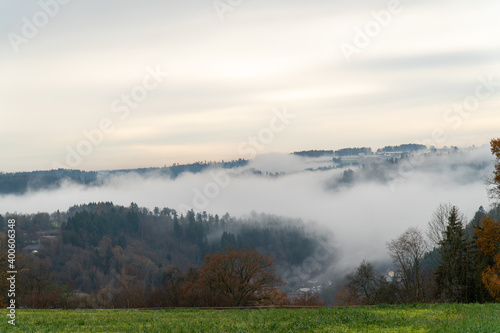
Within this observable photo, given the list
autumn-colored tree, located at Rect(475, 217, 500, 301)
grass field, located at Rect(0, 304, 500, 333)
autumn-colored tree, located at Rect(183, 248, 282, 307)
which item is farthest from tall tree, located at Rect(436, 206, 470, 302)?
grass field, located at Rect(0, 304, 500, 333)

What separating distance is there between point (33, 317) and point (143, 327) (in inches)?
321

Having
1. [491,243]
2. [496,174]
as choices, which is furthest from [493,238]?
[496,174]

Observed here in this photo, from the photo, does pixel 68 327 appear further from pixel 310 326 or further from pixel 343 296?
pixel 343 296

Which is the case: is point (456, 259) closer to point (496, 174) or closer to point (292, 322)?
point (496, 174)

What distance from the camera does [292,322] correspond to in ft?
72.5

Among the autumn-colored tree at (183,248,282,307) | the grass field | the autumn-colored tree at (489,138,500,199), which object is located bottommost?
the autumn-colored tree at (183,248,282,307)

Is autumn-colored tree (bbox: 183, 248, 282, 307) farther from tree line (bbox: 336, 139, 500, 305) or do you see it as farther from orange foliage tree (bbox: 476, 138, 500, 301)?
orange foliage tree (bbox: 476, 138, 500, 301)

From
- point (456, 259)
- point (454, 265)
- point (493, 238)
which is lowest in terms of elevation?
point (454, 265)

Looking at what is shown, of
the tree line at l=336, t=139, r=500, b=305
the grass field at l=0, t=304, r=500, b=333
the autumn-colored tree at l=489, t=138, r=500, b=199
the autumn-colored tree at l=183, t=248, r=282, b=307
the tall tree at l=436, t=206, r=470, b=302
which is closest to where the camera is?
the grass field at l=0, t=304, r=500, b=333

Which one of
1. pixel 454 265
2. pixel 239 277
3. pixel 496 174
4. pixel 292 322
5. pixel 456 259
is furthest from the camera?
pixel 239 277

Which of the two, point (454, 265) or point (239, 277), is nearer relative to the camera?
point (454, 265)

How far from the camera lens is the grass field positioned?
19.5 meters

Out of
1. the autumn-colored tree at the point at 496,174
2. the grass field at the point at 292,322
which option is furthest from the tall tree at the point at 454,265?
the grass field at the point at 292,322

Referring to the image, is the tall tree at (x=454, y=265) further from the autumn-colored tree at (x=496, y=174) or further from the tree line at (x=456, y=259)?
the autumn-colored tree at (x=496, y=174)
